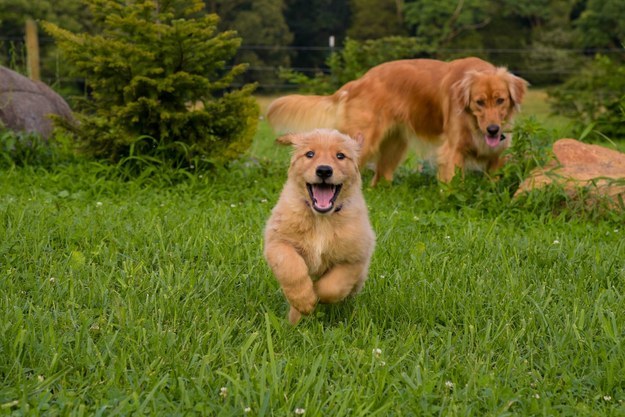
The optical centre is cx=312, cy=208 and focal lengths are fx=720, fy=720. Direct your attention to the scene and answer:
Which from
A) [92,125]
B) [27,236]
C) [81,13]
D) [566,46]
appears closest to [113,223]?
[27,236]

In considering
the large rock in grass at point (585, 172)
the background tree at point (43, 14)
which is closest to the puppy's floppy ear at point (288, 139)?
the large rock in grass at point (585, 172)

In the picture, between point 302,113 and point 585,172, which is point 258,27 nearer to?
point 302,113

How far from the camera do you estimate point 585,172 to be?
212 inches

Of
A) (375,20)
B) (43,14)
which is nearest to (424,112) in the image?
(43,14)

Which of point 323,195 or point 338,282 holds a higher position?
point 323,195

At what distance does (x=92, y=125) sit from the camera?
591cm

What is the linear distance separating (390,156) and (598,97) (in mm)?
7363

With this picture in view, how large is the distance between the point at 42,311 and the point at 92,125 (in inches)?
133

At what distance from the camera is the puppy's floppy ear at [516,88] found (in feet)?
19.5

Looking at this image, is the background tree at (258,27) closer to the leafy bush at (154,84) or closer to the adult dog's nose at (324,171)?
the leafy bush at (154,84)

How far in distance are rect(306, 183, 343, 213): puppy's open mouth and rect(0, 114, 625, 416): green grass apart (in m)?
0.44

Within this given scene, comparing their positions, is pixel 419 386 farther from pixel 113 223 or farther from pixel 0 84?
pixel 0 84

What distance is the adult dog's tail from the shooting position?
6.80m

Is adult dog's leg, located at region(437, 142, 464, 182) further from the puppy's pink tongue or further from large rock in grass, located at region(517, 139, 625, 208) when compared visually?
the puppy's pink tongue
